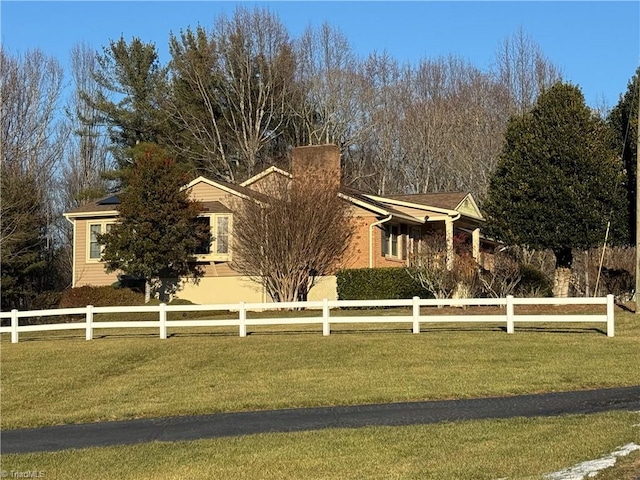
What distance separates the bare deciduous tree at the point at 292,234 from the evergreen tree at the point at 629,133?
1000 cm

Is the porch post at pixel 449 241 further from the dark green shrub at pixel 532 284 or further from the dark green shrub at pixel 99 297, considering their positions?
the dark green shrub at pixel 99 297

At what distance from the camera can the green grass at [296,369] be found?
1373cm

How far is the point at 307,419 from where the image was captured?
12094mm

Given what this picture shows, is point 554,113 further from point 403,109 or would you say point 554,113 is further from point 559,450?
point 403,109

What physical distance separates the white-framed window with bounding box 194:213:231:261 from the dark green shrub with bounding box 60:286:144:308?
3214 mm

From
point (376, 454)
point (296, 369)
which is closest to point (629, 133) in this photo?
point (296, 369)

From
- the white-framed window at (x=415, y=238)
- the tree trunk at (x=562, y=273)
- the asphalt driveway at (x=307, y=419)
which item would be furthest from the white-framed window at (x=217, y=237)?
the asphalt driveway at (x=307, y=419)

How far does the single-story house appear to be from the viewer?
32.6 m

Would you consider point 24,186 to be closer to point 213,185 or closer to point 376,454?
point 213,185

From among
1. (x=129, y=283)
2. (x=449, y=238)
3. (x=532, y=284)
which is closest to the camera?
(x=449, y=238)

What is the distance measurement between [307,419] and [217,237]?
22.6 m

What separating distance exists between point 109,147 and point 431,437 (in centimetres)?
4754

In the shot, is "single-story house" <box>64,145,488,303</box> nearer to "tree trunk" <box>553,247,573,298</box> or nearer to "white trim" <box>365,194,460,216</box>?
"white trim" <box>365,194,460,216</box>

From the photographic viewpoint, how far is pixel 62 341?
21.7m
